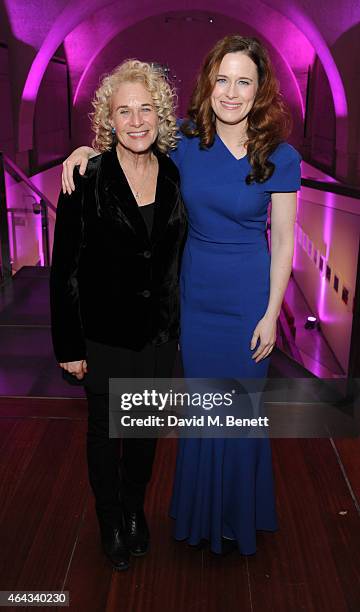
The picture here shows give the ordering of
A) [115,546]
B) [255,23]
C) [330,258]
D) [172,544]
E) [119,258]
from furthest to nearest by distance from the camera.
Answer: [255,23], [330,258], [172,544], [115,546], [119,258]

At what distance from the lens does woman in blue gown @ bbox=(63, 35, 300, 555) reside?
1.82 m

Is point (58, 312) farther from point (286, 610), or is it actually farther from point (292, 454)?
point (292, 454)

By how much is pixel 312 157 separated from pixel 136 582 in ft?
45.4

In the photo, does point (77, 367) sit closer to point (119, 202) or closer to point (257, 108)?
→ point (119, 202)

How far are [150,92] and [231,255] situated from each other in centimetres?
55

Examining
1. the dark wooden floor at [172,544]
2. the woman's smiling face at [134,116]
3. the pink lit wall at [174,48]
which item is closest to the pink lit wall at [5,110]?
the pink lit wall at [174,48]

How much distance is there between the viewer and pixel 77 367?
201 centimetres

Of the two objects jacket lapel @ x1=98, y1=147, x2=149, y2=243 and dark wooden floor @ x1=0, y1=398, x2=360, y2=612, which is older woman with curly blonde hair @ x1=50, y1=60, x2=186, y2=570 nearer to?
jacket lapel @ x1=98, y1=147, x2=149, y2=243

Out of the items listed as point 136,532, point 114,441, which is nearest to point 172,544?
point 136,532

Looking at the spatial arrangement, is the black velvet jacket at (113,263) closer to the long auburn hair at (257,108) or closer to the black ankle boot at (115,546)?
the long auburn hair at (257,108)

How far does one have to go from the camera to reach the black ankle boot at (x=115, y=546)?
83.4 inches

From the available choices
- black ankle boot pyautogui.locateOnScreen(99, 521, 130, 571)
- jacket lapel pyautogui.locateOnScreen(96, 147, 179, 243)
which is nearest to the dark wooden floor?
black ankle boot pyautogui.locateOnScreen(99, 521, 130, 571)

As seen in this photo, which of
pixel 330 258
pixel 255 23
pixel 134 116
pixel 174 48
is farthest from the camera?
pixel 174 48

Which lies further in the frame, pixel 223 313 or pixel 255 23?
pixel 255 23
